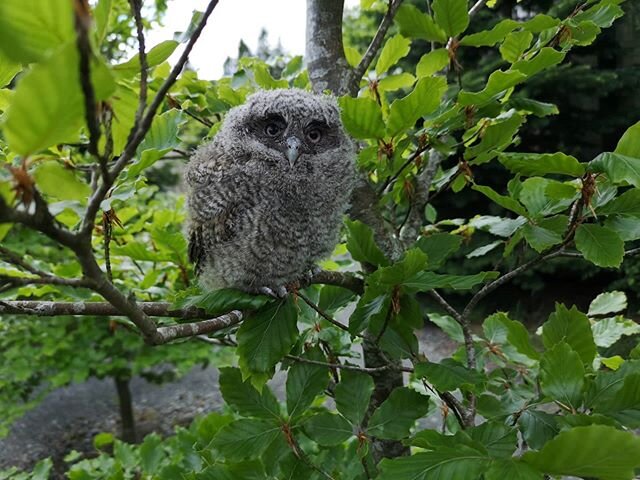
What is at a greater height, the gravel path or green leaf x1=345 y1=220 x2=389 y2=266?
green leaf x1=345 y1=220 x2=389 y2=266

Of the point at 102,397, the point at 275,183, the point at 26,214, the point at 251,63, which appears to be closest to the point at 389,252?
the point at 275,183

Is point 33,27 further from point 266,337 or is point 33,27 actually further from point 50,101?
point 266,337

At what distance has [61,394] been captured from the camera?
243 inches

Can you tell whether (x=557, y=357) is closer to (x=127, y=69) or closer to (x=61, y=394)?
(x=127, y=69)

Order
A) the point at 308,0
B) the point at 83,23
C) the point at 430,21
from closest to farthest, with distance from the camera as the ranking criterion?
1. the point at 83,23
2. the point at 430,21
3. the point at 308,0

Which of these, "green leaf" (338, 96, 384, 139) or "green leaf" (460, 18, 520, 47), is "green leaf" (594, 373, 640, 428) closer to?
"green leaf" (338, 96, 384, 139)

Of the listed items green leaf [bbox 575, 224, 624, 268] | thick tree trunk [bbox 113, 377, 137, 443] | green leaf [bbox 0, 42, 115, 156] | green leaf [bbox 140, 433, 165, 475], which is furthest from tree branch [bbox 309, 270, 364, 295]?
thick tree trunk [bbox 113, 377, 137, 443]

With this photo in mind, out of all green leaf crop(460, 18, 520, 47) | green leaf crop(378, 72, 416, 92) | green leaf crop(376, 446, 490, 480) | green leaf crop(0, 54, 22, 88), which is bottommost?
green leaf crop(376, 446, 490, 480)

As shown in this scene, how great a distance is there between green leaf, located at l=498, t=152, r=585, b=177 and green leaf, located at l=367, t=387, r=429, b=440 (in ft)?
1.67

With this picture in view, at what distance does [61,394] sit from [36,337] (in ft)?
10.3

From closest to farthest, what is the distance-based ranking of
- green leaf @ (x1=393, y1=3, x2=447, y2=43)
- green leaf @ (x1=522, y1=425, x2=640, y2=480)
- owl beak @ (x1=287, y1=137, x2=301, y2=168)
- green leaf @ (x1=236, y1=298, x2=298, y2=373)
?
green leaf @ (x1=522, y1=425, x2=640, y2=480), green leaf @ (x1=236, y1=298, x2=298, y2=373), green leaf @ (x1=393, y1=3, x2=447, y2=43), owl beak @ (x1=287, y1=137, x2=301, y2=168)

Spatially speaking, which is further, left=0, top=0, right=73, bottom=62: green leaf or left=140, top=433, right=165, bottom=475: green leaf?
left=140, top=433, right=165, bottom=475: green leaf

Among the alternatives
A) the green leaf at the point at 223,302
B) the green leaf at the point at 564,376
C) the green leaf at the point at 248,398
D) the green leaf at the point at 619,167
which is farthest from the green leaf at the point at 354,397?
the green leaf at the point at 619,167

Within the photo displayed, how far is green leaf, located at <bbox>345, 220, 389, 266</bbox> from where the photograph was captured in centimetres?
95
